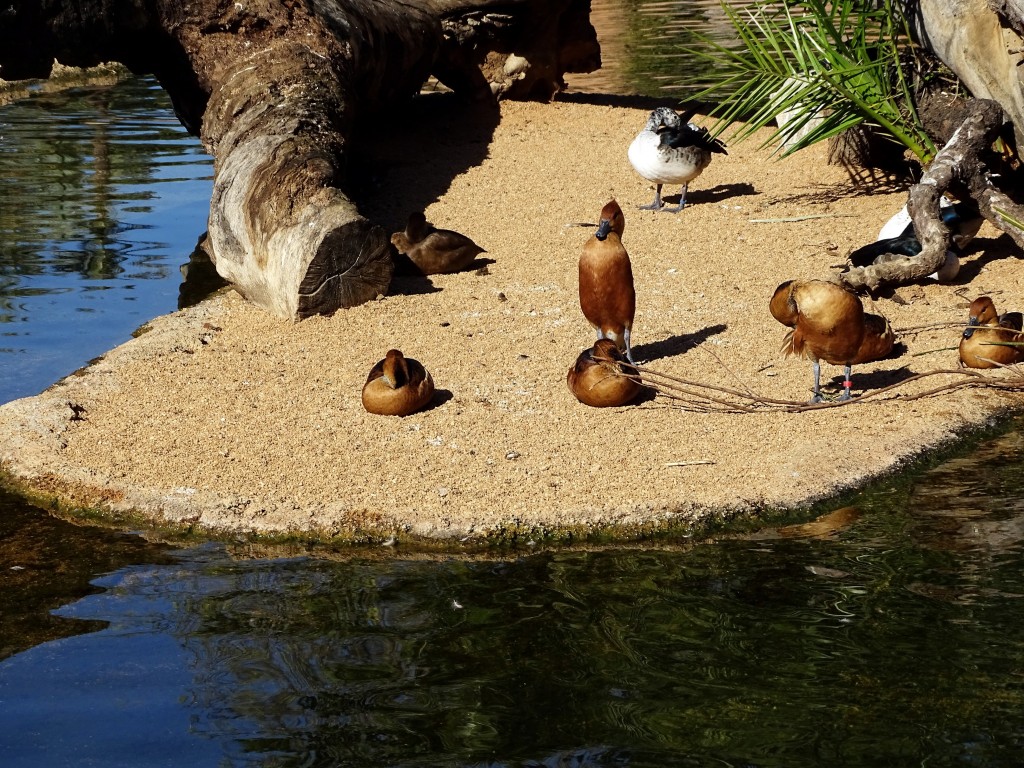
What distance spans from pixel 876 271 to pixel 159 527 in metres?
4.59

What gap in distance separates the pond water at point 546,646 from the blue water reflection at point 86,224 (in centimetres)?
252

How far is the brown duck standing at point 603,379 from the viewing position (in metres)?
6.12

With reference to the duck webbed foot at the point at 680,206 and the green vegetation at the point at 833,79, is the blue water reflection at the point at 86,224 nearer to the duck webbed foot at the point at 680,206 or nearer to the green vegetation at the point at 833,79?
the duck webbed foot at the point at 680,206

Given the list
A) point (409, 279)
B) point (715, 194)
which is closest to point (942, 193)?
point (715, 194)

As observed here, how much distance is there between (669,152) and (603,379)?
3.93 metres

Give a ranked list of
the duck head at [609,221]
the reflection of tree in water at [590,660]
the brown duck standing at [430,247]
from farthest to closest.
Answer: the brown duck standing at [430,247], the duck head at [609,221], the reflection of tree in water at [590,660]

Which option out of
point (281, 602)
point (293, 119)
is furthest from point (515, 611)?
point (293, 119)

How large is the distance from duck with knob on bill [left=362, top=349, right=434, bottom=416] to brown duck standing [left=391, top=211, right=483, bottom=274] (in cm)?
221

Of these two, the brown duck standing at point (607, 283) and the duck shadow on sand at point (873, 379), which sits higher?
the brown duck standing at point (607, 283)

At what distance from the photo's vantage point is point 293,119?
8.71 m

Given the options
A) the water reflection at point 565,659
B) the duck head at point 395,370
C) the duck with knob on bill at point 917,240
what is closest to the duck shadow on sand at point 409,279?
the duck head at point 395,370

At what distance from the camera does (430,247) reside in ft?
Answer: 27.2

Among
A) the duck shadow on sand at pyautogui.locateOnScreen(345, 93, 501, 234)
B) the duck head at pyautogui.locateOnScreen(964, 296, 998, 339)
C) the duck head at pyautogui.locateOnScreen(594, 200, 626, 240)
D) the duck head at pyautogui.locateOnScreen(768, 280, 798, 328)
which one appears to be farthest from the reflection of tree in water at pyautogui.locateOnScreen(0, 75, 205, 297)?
the duck head at pyautogui.locateOnScreen(964, 296, 998, 339)

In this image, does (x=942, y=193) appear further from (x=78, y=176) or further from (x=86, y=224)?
(x=78, y=176)
